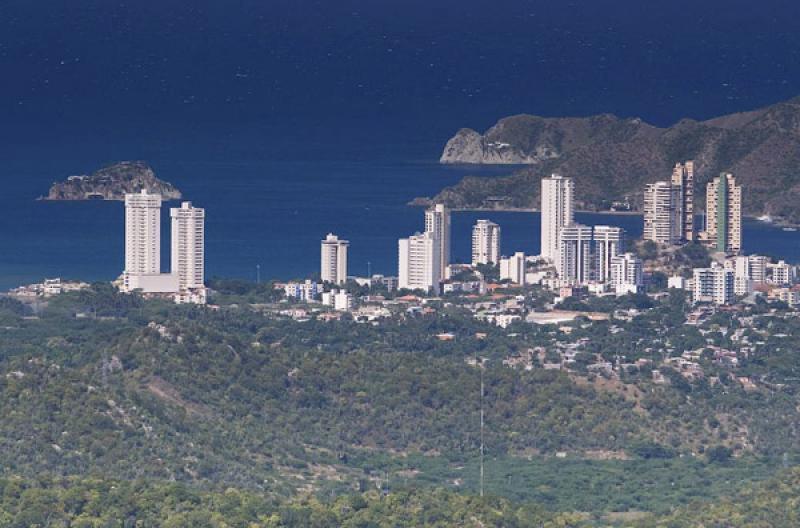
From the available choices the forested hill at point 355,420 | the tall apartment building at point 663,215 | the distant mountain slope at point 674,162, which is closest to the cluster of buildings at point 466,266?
the tall apartment building at point 663,215

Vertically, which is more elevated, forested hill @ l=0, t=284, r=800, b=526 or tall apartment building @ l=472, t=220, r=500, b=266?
tall apartment building @ l=472, t=220, r=500, b=266

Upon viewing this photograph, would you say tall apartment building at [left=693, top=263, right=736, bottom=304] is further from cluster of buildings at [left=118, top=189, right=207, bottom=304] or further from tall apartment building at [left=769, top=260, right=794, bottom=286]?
cluster of buildings at [left=118, top=189, right=207, bottom=304]

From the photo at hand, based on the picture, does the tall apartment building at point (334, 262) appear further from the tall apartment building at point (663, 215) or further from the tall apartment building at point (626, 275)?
the tall apartment building at point (663, 215)

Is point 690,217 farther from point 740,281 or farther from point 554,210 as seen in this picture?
point 740,281

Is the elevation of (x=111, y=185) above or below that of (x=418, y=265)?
above

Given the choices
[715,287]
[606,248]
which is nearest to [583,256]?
[606,248]

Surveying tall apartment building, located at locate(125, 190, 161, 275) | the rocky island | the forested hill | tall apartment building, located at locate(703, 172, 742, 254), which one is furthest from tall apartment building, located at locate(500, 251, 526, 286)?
the rocky island

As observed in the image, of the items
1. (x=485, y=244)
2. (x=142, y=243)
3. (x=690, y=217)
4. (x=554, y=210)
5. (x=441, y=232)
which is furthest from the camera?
(x=690, y=217)
